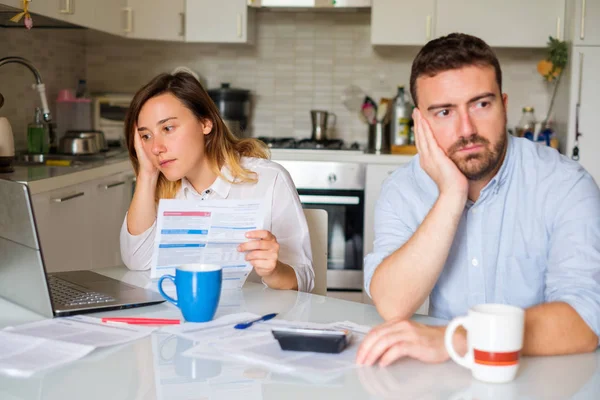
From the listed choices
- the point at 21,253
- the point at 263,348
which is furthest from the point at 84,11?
the point at 263,348

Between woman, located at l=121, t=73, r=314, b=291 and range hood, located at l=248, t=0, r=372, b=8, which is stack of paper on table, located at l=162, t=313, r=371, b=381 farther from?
range hood, located at l=248, t=0, r=372, b=8

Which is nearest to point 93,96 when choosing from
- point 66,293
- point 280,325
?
point 66,293

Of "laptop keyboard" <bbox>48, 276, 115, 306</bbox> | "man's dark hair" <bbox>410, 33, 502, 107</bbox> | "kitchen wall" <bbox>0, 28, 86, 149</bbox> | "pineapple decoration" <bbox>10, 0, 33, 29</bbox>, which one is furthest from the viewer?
"kitchen wall" <bbox>0, 28, 86, 149</bbox>

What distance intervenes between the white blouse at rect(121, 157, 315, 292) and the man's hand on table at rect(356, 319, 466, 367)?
0.69 metres

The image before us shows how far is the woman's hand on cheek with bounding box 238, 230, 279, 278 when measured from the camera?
5.31 ft

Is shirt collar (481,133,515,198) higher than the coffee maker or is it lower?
lower

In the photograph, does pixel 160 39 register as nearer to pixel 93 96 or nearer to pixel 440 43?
pixel 93 96

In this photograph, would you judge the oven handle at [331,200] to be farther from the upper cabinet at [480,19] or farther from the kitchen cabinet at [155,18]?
the kitchen cabinet at [155,18]

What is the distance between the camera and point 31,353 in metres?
1.21

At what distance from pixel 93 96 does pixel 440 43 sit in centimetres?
329

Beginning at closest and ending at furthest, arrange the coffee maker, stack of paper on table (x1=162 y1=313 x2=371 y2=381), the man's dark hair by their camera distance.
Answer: stack of paper on table (x1=162 y1=313 x2=371 y2=381), the man's dark hair, the coffee maker

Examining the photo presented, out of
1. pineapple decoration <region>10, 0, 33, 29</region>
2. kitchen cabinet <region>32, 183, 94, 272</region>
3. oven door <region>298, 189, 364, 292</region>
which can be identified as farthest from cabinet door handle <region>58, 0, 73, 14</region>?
oven door <region>298, 189, 364, 292</region>

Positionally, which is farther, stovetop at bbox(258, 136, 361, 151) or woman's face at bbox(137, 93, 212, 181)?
stovetop at bbox(258, 136, 361, 151)

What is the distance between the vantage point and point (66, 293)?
5.15ft
